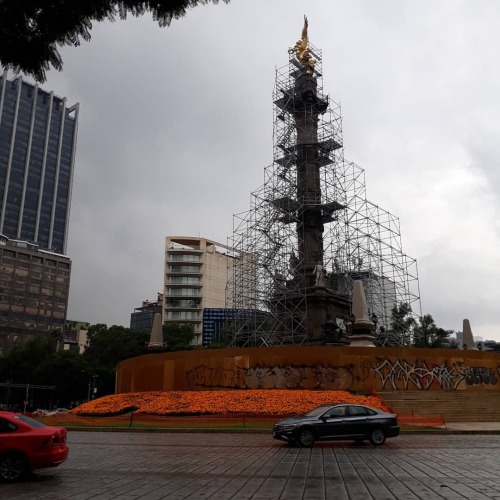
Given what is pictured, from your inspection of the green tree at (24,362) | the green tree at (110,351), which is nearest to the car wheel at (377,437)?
the green tree at (110,351)

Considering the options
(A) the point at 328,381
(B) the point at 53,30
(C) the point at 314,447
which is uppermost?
(B) the point at 53,30

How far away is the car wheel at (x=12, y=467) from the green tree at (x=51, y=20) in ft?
24.5

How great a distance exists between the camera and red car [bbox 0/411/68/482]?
949 centimetres

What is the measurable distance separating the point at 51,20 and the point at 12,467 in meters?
8.05

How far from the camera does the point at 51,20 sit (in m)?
Result: 4.43

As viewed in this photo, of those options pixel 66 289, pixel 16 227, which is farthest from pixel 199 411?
pixel 16 227

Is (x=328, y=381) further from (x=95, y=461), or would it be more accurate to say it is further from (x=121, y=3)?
(x=121, y=3)

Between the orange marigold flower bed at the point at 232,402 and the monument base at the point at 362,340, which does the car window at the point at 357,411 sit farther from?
the monument base at the point at 362,340

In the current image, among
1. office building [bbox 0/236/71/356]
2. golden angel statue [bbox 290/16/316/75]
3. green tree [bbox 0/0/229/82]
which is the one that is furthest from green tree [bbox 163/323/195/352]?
green tree [bbox 0/0/229/82]

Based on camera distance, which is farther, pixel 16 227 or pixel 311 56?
pixel 16 227

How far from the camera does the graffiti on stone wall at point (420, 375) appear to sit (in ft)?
89.2

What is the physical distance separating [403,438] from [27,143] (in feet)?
507

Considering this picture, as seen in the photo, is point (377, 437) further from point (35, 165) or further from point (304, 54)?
point (35, 165)

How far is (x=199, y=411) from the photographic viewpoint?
23922mm
